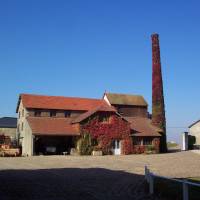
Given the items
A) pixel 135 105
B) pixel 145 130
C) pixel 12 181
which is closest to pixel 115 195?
pixel 12 181

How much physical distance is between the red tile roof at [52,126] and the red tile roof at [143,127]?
7994 mm

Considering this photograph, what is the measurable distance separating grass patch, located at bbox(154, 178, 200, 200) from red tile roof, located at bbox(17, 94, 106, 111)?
3961 centimetres

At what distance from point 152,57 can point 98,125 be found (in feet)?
42.5

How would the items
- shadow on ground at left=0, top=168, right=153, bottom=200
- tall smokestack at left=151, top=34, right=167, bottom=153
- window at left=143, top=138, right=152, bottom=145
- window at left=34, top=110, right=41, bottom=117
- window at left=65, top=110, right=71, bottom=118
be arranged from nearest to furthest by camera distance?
shadow on ground at left=0, top=168, right=153, bottom=200, window at left=143, top=138, right=152, bottom=145, window at left=34, top=110, right=41, bottom=117, tall smokestack at left=151, top=34, right=167, bottom=153, window at left=65, top=110, right=71, bottom=118

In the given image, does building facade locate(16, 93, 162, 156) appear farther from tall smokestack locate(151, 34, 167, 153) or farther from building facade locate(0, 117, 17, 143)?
building facade locate(0, 117, 17, 143)

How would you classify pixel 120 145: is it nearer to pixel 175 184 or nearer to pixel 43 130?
pixel 43 130

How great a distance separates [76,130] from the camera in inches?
1994

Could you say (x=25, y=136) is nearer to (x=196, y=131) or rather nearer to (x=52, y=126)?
(x=52, y=126)

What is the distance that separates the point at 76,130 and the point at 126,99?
15016 mm

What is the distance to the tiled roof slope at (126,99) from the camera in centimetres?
6217

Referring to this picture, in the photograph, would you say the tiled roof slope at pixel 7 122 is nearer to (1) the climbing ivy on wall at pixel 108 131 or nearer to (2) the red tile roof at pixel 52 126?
(2) the red tile roof at pixel 52 126

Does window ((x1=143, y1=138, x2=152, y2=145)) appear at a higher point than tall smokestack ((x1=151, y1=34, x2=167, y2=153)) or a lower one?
lower

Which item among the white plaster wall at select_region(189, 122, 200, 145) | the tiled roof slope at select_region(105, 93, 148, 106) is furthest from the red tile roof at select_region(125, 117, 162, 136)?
the white plaster wall at select_region(189, 122, 200, 145)

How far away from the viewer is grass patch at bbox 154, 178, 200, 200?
14508mm
